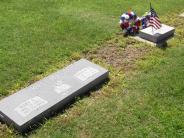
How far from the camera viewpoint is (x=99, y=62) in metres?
10.1

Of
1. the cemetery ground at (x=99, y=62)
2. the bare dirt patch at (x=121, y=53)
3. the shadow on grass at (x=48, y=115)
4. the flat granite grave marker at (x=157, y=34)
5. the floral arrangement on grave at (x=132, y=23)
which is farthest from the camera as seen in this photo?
the floral arrangement on grave at (x=132, y=23)

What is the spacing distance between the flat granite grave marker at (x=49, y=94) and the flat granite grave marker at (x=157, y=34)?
2698 millimetres

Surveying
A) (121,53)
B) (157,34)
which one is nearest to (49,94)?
(121,53)

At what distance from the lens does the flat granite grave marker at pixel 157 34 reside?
437 inches

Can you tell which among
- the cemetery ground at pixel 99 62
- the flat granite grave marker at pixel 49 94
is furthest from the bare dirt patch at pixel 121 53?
the flat granite grave marker at pixel 49 94

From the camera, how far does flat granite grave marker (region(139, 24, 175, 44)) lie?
1111cm

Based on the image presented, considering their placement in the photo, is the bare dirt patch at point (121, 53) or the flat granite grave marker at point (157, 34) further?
the flat granite grave marker at point (157, 34)

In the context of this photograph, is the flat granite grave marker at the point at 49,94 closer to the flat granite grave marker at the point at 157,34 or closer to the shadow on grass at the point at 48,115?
the shadow on grass at the point at 48,115

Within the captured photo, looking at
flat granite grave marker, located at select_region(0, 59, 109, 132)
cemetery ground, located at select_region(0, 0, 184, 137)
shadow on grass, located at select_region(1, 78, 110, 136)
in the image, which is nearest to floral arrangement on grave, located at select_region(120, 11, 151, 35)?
cemetery ground, located at select_region(0, 0, 184, 137)

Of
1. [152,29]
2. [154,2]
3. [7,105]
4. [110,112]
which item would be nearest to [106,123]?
[110,112]

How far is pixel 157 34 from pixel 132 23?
925 mm

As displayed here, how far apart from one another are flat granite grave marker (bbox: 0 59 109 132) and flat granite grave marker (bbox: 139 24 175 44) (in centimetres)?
270

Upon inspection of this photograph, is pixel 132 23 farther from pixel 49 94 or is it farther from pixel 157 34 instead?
pixel 49 94

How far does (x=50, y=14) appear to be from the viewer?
42.6 feet
